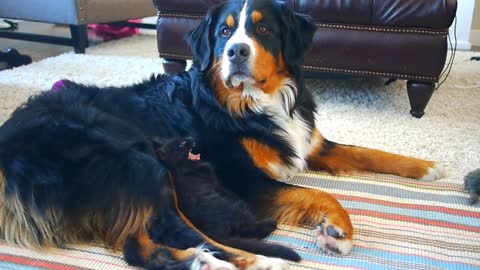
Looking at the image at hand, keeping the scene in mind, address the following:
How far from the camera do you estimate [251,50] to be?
1.65 m

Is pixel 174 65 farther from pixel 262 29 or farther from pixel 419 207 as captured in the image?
pixel 419 207

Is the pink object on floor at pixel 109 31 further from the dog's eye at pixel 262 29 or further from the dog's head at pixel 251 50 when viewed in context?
the dog's eye at pixel 262 29

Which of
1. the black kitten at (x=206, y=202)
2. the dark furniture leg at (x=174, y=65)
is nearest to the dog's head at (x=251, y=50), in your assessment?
the black kitten at (x=206, y=202)

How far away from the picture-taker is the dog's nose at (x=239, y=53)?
1.64m

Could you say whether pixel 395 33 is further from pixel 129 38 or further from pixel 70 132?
pixel 129 38

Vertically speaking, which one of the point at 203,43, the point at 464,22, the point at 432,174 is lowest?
the point at 464,22

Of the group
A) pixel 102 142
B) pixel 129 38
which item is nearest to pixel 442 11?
pixel 102 142

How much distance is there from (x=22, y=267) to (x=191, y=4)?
195 centimetres

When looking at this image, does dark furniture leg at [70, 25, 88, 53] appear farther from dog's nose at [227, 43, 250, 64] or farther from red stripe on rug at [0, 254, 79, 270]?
red stripe on rug at [0, 254, 79, 270]

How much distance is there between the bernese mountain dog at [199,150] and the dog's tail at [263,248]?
2 centimetres

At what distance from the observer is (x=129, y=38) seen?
5.52 meters

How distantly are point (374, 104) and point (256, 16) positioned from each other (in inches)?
60.8

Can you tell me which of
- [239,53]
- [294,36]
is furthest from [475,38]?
[239,53]

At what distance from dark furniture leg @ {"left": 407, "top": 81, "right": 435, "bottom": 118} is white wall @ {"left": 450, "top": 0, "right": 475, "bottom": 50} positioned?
8.65 feet
